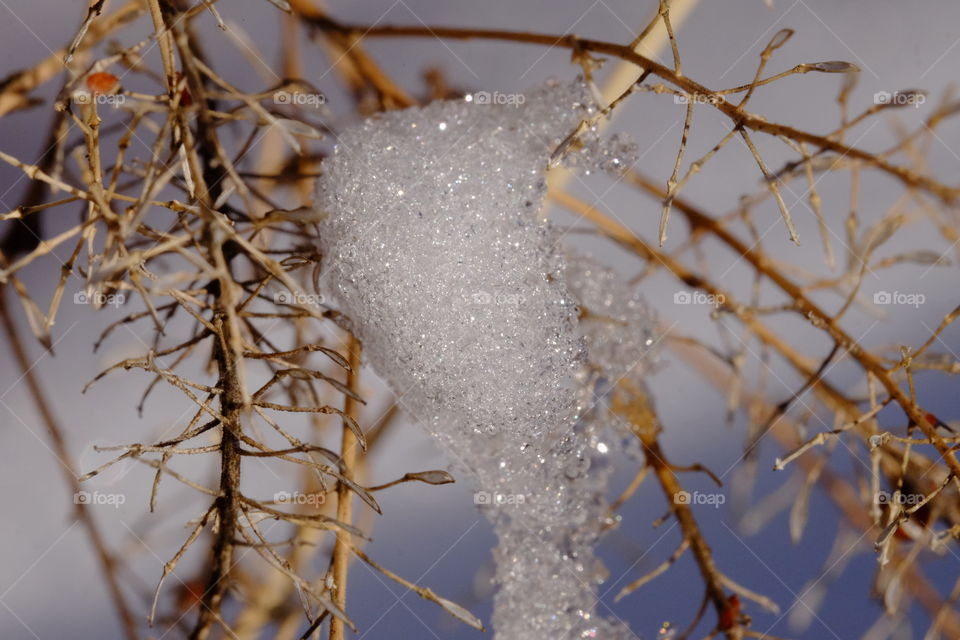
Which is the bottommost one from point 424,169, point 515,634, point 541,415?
point 515,634

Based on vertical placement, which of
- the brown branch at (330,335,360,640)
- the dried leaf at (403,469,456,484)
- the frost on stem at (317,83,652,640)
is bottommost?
the brown branch at (330,335,360,640)

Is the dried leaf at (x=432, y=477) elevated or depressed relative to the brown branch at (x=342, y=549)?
elevated

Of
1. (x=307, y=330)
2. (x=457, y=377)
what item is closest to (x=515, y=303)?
(x=457, y=377)

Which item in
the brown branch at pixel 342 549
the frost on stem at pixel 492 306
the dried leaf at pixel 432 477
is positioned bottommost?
the brown branch at pixel 342 549

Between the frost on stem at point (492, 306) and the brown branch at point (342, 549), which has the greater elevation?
the frost on stem at point (492, 306)

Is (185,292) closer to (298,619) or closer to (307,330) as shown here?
(307,330)

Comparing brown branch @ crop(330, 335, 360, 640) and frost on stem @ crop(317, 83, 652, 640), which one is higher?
frost on stem @ crop(317, 83, 652, 640)

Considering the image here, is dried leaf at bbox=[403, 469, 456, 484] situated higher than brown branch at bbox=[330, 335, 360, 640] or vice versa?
dried leaf at bbox=[403, 469, 456, 484]

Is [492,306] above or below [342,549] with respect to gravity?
above
